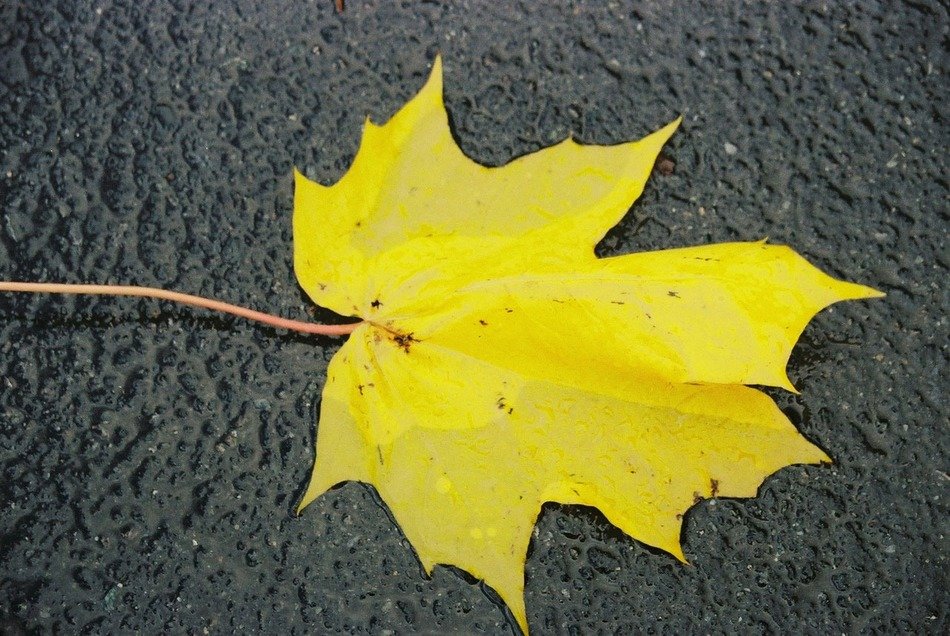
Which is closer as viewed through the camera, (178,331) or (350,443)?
(350,443)

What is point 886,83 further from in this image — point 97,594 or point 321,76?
point 97,594

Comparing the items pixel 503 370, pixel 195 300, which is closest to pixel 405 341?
pixel 503 370

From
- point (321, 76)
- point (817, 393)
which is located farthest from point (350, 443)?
point (817, 393)

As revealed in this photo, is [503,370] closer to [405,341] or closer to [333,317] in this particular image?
[405,341]

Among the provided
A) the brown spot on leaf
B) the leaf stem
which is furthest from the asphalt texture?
the brown spot on leaf

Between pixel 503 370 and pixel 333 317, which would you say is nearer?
pixel 503 370

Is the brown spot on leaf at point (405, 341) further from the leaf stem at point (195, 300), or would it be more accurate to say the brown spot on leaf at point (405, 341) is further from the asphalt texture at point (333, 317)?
the asphalt texture at point (333, 317)
